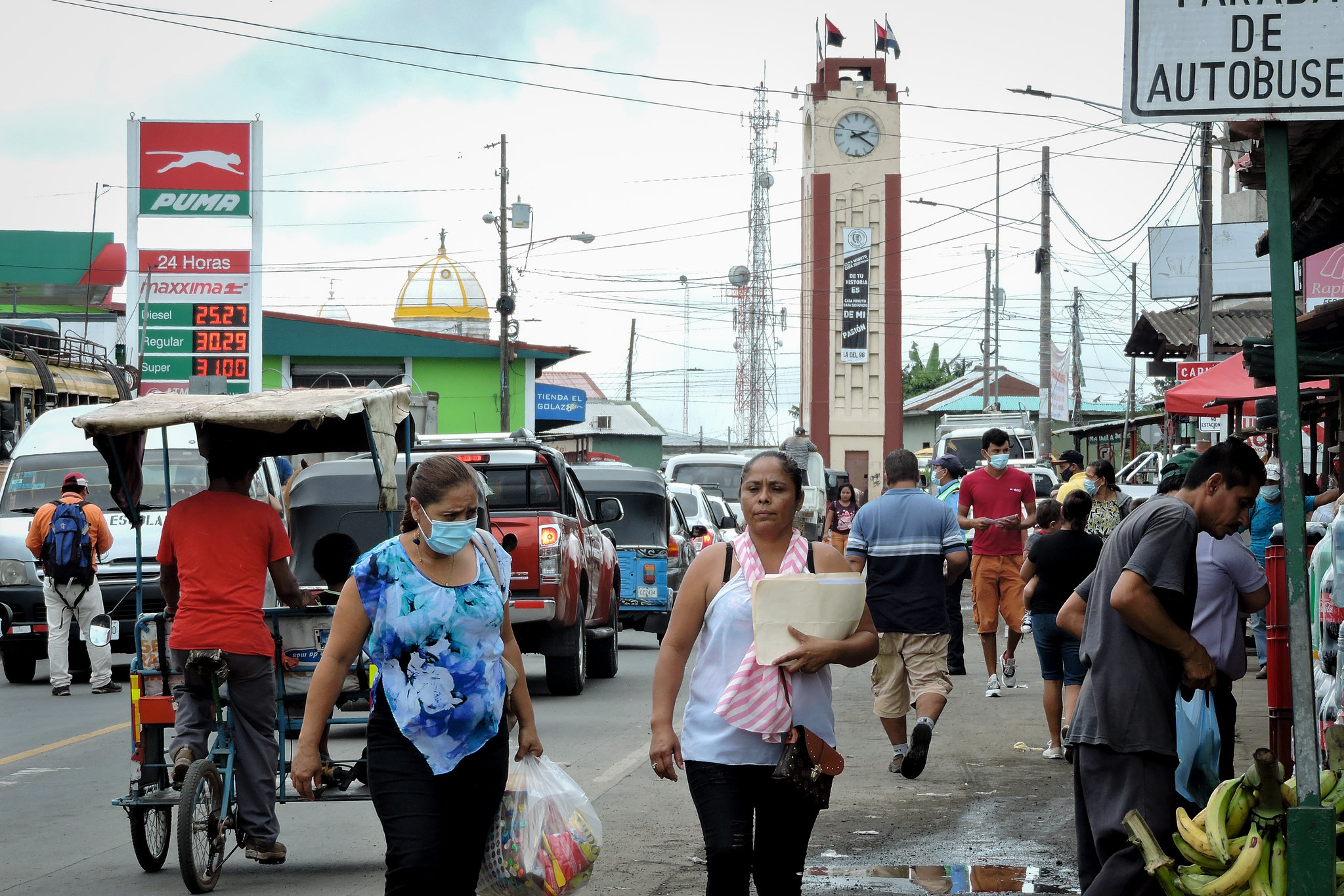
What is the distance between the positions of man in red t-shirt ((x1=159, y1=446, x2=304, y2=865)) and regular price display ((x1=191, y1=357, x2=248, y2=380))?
2825 cm

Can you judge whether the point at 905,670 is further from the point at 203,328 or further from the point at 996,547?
the point at 203,328

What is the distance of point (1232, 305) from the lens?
1435 inches

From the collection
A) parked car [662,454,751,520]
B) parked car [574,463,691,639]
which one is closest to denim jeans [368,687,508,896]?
parked car [574,463,691,639]

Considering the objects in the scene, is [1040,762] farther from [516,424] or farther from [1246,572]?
[516,424]

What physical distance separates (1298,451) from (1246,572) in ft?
6.84

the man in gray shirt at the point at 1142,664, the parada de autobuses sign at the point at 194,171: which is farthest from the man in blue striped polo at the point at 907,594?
the parada de autobuses sign at the point at 194,171

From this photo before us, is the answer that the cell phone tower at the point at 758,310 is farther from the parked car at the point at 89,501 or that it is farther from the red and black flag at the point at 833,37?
the parked car at the point at 89,501

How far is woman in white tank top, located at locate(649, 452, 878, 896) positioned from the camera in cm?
488

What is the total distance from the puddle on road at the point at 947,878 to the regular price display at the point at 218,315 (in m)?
29.8

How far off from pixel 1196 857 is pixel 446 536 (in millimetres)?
2549

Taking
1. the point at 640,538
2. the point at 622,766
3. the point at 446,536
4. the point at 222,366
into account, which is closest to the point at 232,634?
Result: the point at 446,536

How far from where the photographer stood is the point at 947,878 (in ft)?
22.9

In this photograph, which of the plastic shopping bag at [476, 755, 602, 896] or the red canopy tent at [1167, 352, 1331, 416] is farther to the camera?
the red canopy tent at [1167, 352, 1331, 416]

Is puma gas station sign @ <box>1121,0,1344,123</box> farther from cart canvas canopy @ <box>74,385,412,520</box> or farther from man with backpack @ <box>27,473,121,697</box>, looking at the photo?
man with backpack @ <box>27,473,121,697</box>
